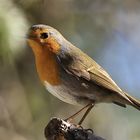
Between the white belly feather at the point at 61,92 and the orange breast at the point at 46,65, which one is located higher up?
the orange breast at the point at 46,65

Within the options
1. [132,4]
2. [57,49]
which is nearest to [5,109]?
[57,49]

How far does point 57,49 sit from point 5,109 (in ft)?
4.94

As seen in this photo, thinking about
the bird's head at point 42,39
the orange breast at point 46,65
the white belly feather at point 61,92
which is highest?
the bird's head at point 42,39

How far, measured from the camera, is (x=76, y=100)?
5312 mm

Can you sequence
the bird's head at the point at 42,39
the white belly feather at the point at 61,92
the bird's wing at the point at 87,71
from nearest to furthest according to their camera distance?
the white belly feather at the point at 61,92 < the bird's head at the point at 42,39 < the bird's wing at the point at 87,71

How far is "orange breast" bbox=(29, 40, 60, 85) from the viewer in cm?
522

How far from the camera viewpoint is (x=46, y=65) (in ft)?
17.2

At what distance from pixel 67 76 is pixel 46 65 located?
0.78 ft

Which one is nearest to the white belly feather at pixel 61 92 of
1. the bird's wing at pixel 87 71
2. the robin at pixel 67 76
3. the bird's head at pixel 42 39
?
the robin at pixel 67 76

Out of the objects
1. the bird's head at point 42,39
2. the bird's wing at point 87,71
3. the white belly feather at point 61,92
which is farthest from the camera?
the bird's wing at point 87,71

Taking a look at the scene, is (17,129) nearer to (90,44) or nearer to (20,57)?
(20,57)

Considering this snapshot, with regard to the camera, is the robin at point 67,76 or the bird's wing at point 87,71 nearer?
the robin at point 67,76

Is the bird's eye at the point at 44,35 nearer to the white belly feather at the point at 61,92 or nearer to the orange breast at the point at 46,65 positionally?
the orange breast at the point at 46,65

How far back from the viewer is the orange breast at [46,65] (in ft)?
17.1
